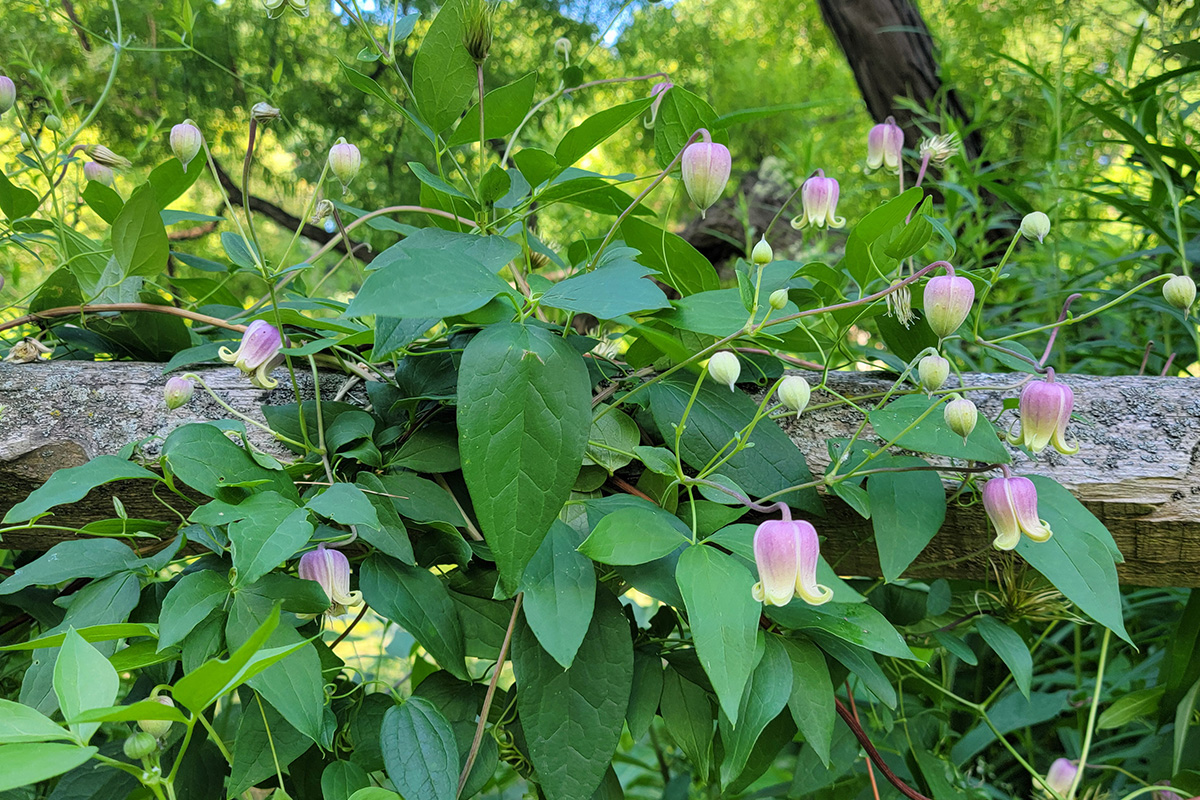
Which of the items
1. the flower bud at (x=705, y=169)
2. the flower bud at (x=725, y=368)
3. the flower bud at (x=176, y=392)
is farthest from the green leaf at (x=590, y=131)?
the flower bud at (x=176, y=392)

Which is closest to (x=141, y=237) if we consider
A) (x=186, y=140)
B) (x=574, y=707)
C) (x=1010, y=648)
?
(x=186, y=140)

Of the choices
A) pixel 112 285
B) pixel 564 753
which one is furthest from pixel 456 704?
pixel 112 285

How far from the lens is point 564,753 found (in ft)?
1.35

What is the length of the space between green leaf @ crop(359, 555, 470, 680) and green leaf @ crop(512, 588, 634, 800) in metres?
0.04

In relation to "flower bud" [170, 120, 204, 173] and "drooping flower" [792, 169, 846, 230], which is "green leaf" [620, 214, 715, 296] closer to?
"drooping flower" [792, 169, 846, 230]

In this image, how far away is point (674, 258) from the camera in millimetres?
530

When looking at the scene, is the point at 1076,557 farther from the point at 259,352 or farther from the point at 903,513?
the point at 259,352

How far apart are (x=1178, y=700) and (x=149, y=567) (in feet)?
2.48

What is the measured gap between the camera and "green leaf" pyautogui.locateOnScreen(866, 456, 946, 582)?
42cm

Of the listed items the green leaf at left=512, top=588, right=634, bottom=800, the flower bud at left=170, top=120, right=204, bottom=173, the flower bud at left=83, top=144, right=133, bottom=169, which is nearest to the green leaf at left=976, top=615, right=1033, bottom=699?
the green leaf at left=512, top=588, right=634, bottom=800

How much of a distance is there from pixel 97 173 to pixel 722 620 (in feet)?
1.93

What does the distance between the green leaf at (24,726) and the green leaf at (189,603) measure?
7cm

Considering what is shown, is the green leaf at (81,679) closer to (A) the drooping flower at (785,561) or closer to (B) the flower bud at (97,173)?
(A) the drooping flower at (785,561)

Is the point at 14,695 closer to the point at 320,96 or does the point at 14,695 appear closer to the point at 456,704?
the point at 456,704
